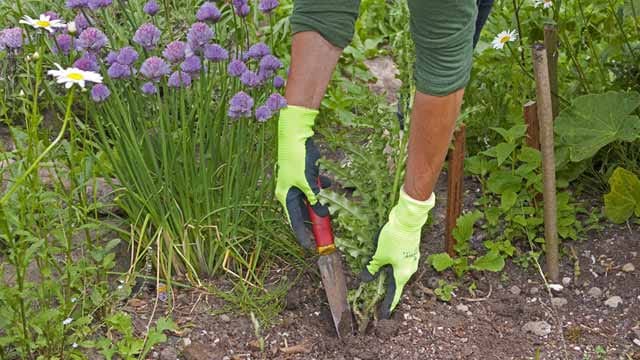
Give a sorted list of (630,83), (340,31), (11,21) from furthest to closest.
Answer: (11,21) < (630,83) < (340,31)

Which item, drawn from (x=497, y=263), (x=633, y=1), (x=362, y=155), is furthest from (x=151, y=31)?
(x=633, y=1)

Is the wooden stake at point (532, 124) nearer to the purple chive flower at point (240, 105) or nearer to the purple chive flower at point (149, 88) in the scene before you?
the purple chive flower at point (240, 105)

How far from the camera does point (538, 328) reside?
8.53 feet

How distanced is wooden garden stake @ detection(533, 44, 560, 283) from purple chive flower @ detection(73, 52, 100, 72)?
43.8 inches

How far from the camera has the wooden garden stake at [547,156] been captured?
2.49m

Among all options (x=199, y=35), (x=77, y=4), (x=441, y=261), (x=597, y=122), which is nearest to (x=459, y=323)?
(x=441, y=261)

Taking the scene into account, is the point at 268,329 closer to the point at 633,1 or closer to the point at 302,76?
the point at 302,76

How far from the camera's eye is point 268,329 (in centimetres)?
256

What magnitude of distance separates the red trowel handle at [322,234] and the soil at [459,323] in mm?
185

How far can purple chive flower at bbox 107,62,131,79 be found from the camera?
2.37m

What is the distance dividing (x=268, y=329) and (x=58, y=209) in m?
0.65

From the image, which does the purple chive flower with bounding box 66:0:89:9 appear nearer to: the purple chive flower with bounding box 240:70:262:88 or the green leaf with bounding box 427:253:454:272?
the purple chive flower with bounding box 240:70:262:88

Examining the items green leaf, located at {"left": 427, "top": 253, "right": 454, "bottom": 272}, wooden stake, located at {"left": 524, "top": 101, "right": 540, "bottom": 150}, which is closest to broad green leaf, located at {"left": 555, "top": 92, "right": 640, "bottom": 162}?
wooden stake, located at {"left": 524, "top": 101, "right": 540, "bottom": 150}

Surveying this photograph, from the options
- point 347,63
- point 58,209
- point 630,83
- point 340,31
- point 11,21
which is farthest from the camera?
point 347,63
